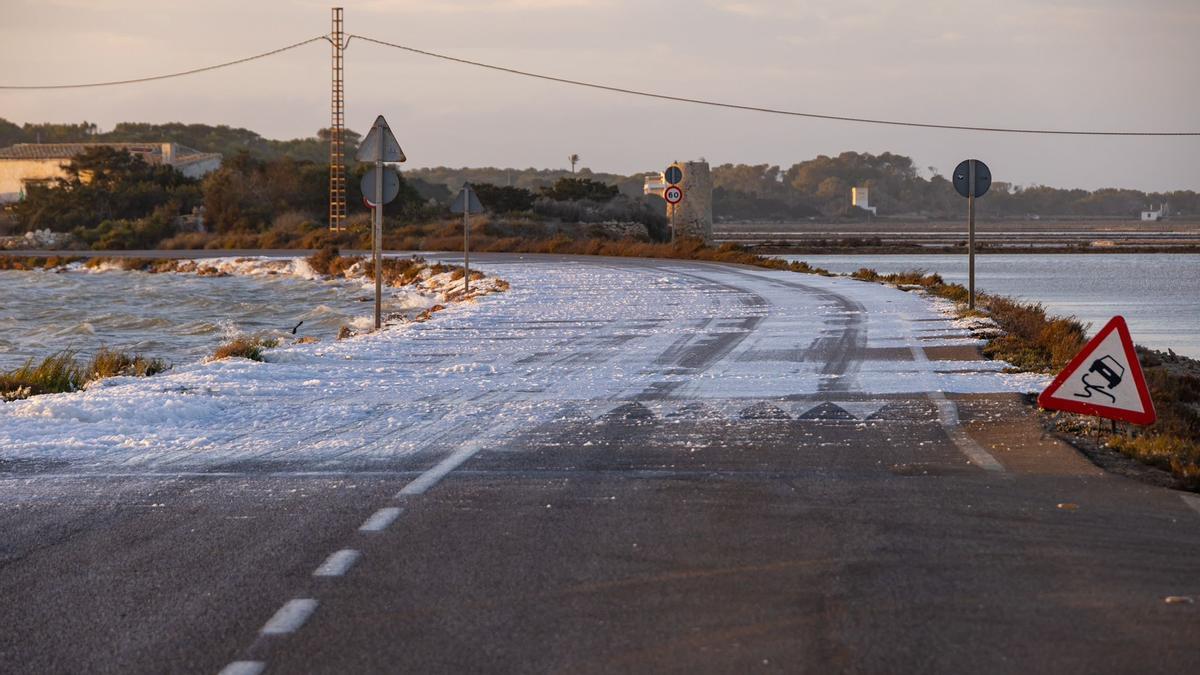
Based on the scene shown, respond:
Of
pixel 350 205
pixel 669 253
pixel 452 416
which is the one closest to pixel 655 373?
pixel 452 416

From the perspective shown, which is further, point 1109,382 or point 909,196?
point 909,196

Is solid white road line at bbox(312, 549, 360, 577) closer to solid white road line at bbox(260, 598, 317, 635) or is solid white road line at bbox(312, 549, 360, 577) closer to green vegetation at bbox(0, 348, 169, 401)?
solid white road line at bbox(260, 598, 317, 635)

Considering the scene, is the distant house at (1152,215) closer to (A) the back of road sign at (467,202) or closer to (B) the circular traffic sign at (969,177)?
(A) the back of road sign at (467,202)

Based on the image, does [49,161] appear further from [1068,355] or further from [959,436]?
[959,436]

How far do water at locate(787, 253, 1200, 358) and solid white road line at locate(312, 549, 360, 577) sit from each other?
1914 centimetres

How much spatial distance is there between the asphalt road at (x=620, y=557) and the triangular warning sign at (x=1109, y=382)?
0.43 m

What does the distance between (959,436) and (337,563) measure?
5.13m

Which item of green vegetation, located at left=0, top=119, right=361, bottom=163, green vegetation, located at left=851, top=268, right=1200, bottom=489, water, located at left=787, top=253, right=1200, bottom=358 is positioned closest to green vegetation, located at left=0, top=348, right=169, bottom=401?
green vegetation, located at left=851, top=268, right=1200, bottom=489

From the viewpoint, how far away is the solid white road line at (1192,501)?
6978 millimetres

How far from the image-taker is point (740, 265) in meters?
A: 42.0

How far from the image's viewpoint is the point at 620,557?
19.3ft

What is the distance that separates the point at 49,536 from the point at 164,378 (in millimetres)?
6485

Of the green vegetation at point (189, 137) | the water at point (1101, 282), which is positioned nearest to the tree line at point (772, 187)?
the green vegetation at point (189, 137)

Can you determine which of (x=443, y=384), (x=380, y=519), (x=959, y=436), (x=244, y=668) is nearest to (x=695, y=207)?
(x=443, y=384)
